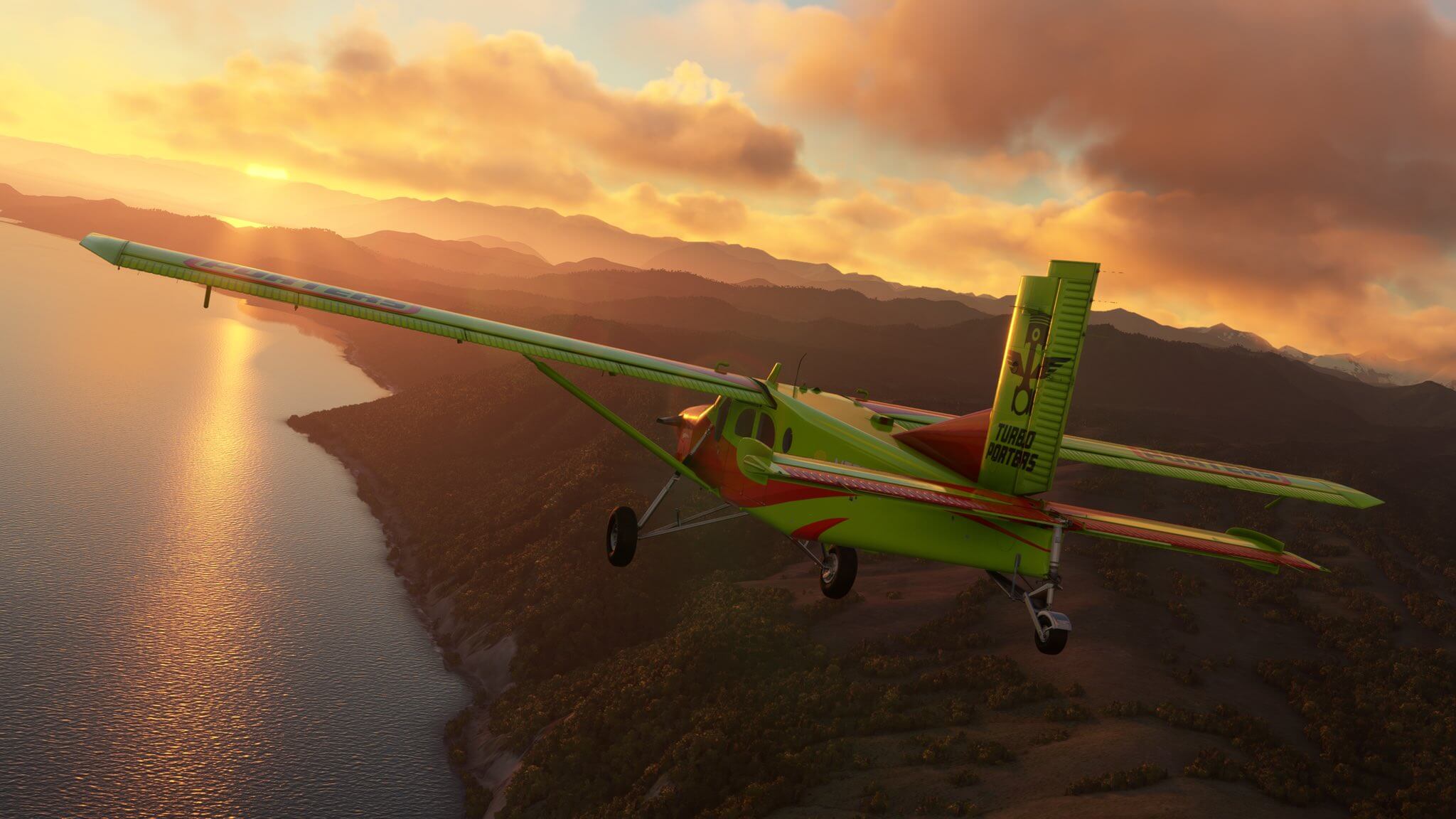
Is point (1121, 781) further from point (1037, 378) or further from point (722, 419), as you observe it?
point (1037, 378)

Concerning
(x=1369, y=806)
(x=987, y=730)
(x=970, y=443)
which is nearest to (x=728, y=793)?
(x=987, y=730)

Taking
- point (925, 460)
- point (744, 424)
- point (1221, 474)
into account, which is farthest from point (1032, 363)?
point (1221, 474)

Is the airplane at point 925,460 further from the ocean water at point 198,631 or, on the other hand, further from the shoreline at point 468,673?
the ocean water at point 198,631

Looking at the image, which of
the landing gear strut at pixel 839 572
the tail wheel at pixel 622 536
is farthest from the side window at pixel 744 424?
the tail wheel at pixel 622 536

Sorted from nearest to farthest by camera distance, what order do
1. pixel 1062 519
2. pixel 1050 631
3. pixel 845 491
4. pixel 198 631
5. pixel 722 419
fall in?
pixel 1050 631, pixel 845 491, pixel 1062 519, pixel 722 419, pixel 198 631

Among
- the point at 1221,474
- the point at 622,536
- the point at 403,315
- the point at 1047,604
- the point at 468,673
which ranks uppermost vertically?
the point at 403,315
